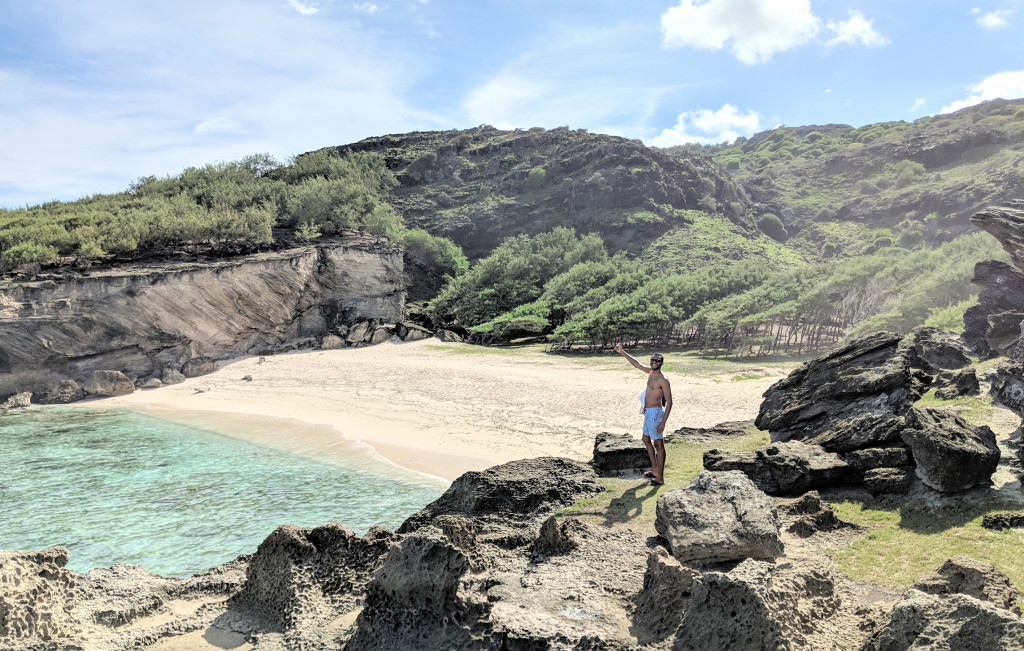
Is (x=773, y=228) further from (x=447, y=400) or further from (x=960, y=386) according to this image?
(x=960, y=386)

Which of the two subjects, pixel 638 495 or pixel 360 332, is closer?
pixel 638 495

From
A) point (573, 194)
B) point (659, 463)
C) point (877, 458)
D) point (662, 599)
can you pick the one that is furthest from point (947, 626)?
point (573, 194)

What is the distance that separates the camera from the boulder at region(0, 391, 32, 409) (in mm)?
22766

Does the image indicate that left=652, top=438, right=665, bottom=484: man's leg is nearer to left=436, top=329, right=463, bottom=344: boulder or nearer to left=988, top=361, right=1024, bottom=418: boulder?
left=988, top=361, right=1024, bottom=418: boulder

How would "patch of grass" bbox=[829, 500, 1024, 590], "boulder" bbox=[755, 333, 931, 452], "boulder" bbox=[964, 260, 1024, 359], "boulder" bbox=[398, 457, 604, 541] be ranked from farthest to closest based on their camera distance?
"boulder" bbox=[964, 260, 1024, 359] < "boulder" bbox=[755, 333, 931, 452] < "boulder" bbox=[398, 457, 604, 541] < "patch of grass" bbox=[829, 500, 1024, 590]

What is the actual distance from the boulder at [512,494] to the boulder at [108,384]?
2314 cm

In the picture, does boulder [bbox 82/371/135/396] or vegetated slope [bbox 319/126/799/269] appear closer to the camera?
boulder [bbox 82/371/135/396]

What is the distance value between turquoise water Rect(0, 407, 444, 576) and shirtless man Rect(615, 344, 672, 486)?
4102 millimetres

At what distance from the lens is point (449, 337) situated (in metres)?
33.5

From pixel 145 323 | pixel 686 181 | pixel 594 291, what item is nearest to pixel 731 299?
pixel 594 291

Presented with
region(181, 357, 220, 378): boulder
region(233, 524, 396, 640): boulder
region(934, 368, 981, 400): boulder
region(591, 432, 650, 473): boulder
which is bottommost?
region(181, 357, 220, 378): boulder

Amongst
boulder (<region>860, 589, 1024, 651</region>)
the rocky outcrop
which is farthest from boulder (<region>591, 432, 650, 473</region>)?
the rocky outcrop

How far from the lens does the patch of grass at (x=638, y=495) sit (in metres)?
6.38

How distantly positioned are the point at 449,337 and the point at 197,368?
13.0m
